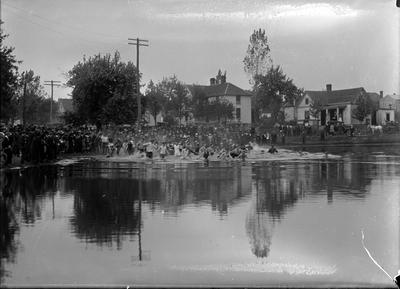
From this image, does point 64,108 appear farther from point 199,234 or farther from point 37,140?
point 199,234

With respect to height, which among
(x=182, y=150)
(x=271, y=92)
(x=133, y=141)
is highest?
(x=271, y=92)

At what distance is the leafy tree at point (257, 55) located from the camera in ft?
34.3

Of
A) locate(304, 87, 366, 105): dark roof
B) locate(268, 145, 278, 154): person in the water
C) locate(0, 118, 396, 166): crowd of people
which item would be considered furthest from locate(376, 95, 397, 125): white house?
Result: locate(268, 145, 278, 154): person in the water

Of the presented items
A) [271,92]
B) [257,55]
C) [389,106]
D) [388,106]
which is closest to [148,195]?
[257,55]

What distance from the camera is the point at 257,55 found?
13.5 meters

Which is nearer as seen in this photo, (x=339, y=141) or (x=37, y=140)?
(x=37, y=140)

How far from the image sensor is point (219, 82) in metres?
15.0

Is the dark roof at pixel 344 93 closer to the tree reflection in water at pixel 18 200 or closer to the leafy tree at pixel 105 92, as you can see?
the leafy tree at pixel 105 92

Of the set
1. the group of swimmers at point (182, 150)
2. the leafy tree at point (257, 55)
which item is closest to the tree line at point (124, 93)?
the leafy tree at point (257, 55)

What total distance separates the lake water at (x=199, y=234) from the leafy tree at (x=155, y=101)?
148 inches

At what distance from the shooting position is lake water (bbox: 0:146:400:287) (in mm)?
6398

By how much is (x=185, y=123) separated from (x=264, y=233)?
567 inches

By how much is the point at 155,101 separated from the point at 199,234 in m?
11.7

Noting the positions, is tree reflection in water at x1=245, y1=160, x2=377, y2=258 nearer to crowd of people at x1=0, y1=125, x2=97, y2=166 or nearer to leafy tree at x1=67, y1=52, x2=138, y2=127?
leafy tree at x1=67, y1=52, x2=138, y2=127
